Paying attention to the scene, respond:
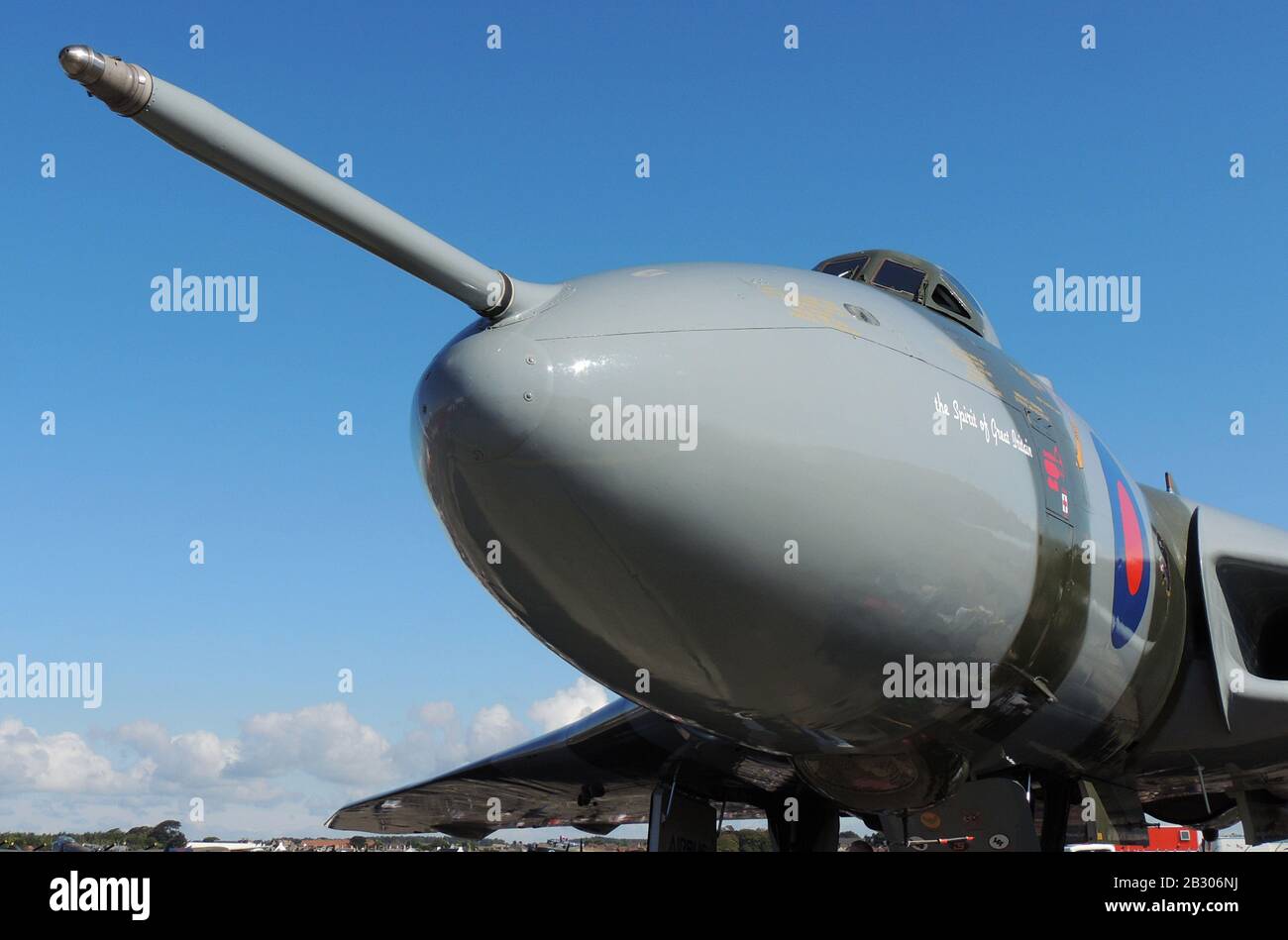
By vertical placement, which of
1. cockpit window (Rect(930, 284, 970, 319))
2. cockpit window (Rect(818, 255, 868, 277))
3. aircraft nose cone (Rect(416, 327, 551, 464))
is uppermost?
cockpit window (Rect(818, 255, 868, 277))

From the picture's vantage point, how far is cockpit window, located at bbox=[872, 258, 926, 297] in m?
7.11

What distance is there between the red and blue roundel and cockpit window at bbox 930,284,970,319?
1177 mm

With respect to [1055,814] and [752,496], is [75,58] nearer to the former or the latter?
[752,496]

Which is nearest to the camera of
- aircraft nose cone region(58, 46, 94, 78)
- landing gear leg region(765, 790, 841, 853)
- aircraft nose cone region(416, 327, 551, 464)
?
aircraft nose cone region(58, 46, 94, 78)

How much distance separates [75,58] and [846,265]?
16.9 ft

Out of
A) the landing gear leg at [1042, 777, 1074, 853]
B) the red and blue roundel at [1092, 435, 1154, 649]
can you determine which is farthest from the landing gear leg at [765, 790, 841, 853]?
the red and blue roundel at [1092, 435, 1154, 649]

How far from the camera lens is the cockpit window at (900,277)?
7.11 metres

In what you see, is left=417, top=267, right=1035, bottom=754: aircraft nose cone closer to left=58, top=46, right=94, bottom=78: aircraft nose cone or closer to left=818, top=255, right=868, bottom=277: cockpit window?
left=58, top=46, right=94, bottom=78: aircraft nose cone

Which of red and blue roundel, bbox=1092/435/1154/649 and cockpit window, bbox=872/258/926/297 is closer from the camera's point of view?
red and blue roundel, bbox=1092/435/1154/649

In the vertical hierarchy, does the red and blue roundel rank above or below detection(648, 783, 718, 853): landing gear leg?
above

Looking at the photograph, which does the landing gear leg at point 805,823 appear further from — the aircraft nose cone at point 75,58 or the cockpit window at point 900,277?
the aircraft nose cone at point 75,58

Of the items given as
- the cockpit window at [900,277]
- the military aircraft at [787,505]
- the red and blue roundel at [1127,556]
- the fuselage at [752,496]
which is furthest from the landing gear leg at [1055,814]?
the cockpit window at [900,277]

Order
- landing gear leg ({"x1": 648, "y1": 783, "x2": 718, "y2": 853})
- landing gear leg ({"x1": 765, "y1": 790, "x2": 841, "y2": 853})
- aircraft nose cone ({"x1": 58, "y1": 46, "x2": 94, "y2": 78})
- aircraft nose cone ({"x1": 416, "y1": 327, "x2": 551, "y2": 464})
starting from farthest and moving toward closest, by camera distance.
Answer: landing gear leg ({"x1": 765, "y1": 790, "x2": 841, "y2": 853})
landing gear leg ({"x1": 648, "y1": 783, "x2": 718, "y2": 853})
aircraft nose cone ({"x1": 416, "y1": 327, "x2": 551, "y2": 464})
aircraft nose cone ({"x1": 58, "y1": 46, "x2": 94, "y2": 78})
